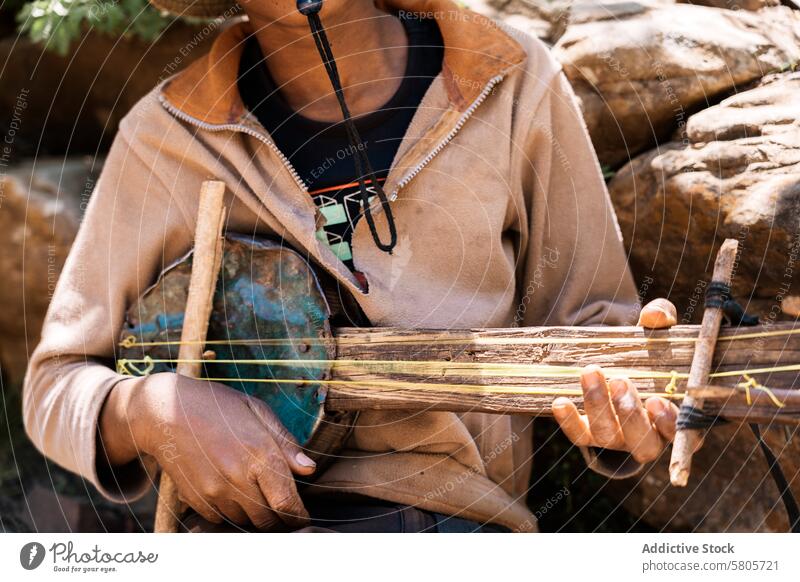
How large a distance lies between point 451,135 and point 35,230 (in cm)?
163

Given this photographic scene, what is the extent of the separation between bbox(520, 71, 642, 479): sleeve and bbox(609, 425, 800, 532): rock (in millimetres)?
421

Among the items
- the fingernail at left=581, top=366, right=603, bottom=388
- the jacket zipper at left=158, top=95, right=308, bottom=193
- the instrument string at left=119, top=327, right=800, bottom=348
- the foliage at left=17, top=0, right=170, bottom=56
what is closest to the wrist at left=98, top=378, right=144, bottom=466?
the instrument string at left=119, top=327, right=800, bottom=348

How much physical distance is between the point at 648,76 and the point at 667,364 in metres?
0.99

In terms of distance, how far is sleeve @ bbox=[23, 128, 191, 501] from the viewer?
6.03 ft

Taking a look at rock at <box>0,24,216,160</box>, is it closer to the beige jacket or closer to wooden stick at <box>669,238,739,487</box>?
the beige jacket

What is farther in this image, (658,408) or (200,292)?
(200,292)

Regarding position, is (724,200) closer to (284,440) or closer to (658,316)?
(658,316)

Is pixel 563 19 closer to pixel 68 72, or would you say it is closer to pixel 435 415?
pixel 435 415

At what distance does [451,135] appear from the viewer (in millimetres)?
1828

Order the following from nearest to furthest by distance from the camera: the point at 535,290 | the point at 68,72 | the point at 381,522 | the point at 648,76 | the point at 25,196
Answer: the point at 381,522 → the point at 535,290 → the point at 648,76 → the point at 25,196 → the point at 68,72

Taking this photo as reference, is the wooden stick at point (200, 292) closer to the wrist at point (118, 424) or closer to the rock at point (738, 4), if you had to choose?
the wrist at point (118, 424)

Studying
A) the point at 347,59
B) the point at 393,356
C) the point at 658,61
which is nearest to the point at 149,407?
the point at 393,356

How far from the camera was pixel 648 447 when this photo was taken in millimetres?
1454
